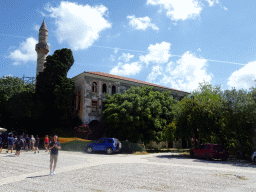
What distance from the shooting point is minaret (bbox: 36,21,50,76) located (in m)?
40.6

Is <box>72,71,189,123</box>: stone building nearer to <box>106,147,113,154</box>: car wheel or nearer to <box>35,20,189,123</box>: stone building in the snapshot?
<box>35,20,189,123</box>: stone building

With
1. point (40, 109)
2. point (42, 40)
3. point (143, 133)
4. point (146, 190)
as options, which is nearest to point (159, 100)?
point (143, 133)

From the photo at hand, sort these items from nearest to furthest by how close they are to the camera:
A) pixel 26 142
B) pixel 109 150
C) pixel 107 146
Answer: pixel 109 150, pixel 107 146, pixel 26 142

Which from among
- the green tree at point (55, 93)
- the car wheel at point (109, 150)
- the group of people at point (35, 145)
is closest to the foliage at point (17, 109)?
the green tree at point (55, 93)

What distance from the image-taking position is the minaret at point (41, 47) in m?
40.6

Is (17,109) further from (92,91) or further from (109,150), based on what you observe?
(109,150)

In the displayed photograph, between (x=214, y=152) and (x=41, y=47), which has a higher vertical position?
(x=41, y=47)

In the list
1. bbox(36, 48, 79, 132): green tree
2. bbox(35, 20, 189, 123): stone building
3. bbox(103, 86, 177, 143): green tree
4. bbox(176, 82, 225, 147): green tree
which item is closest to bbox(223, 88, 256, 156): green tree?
bbox(176, 82, 225, 147): green tree

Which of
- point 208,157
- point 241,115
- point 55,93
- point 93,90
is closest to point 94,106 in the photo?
point 93,90

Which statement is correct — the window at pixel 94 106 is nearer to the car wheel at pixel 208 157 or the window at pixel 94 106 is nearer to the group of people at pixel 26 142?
the group of people at pixel 26 142

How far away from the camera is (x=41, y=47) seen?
133 ft

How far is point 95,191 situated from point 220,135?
19689 mm

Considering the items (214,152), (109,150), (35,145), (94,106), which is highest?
(94,106)

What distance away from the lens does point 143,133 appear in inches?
1168
